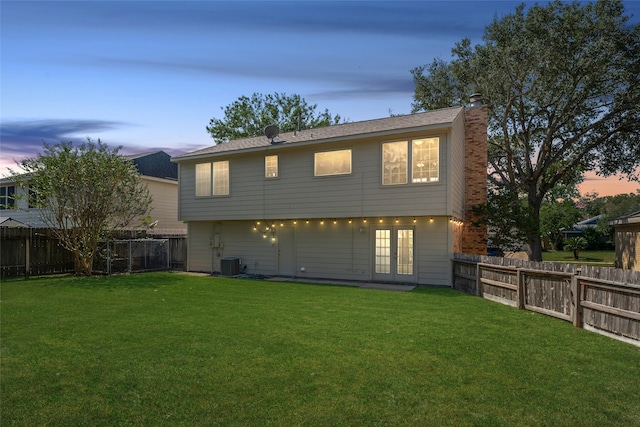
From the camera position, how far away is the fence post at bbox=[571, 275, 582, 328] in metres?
7.55

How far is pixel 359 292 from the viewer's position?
38.6 ft

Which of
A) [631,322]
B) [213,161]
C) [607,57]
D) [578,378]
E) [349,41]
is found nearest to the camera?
[578,378]

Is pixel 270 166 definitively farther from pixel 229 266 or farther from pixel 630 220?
pixel 630 220

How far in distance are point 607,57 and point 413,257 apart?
14797mm

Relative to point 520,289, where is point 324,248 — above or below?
above

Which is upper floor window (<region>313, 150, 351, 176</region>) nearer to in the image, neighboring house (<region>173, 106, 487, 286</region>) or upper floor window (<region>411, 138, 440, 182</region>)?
neighboring house (<region>173, 106, 487, 286</region>)

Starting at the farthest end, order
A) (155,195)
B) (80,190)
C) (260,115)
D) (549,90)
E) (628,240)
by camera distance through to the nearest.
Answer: (260,115) < (155,195) < (549,90) < (628,240) < (80,190)

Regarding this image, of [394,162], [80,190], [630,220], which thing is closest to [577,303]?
[394,162]

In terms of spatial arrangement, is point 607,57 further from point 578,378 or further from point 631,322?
point 578,378

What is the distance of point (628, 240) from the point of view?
16.7 meters

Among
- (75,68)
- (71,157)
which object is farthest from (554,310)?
(71,157)

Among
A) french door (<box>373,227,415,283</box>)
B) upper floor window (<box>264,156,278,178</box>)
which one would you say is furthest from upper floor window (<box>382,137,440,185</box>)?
upper floor window (<box>264,156,278,178</box>)

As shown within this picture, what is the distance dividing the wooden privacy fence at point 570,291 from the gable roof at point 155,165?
70.7 ft

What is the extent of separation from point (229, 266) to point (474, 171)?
1062cm
